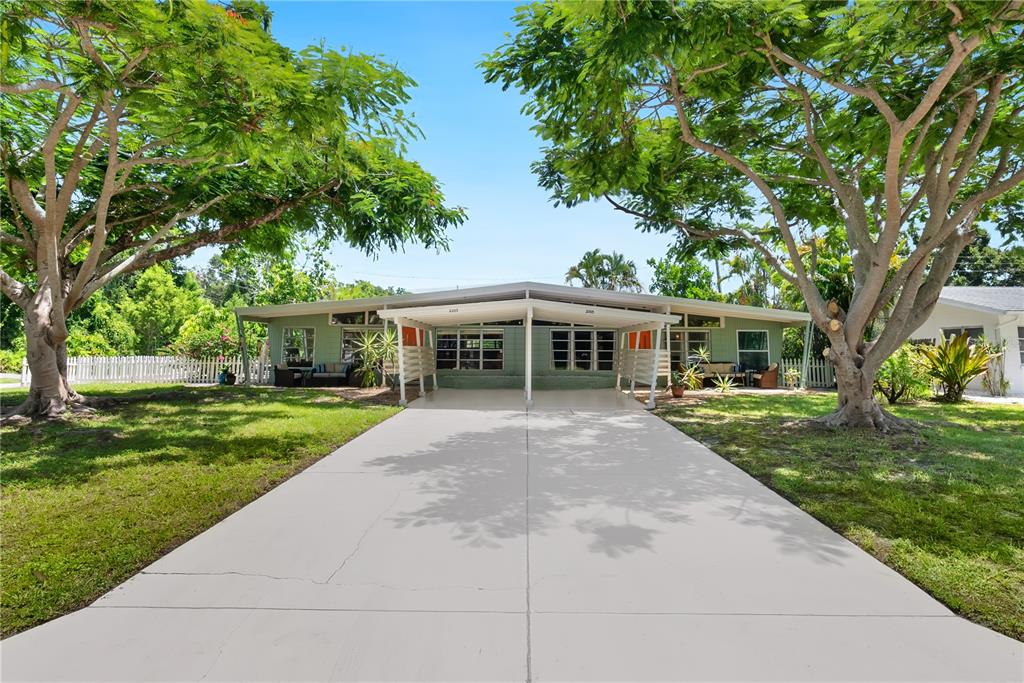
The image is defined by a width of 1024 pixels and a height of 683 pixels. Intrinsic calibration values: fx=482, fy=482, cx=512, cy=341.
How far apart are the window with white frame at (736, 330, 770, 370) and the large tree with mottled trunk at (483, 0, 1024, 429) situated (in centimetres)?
683

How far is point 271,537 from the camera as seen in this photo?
3.58m

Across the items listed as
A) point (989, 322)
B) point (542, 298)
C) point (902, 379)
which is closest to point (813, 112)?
point (902, 379)

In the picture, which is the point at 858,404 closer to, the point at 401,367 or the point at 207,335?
the point at 401,367

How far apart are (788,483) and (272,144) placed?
22.9 ft

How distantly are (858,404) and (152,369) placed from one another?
1977 cm

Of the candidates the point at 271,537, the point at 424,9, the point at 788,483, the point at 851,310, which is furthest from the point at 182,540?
the point at 851,310

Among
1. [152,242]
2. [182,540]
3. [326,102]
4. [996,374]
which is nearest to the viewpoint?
[182,540]

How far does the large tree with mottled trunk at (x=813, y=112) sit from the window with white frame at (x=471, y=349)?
25.0ft

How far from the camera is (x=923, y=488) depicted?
4707mm

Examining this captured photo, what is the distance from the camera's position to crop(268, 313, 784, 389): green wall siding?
16484 mm

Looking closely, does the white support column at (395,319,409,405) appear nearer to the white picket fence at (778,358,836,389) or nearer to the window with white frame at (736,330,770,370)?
the window with white frame at (736,330,770,370)

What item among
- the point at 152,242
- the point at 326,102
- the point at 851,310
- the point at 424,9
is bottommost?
the point at 851,310

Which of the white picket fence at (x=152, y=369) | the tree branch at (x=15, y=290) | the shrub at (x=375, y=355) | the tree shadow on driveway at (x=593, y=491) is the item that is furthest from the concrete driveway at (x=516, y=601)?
the white picket fence at (x=152, y=369)

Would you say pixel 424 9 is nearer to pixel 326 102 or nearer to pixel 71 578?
pixel 326 102
